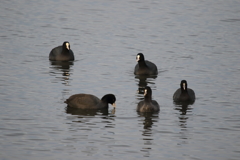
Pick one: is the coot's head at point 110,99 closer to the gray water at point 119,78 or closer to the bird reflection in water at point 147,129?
the gray water at point 119,78

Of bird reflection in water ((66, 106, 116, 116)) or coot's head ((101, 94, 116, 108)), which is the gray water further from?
coot's head ((101, 94, 116, 108))

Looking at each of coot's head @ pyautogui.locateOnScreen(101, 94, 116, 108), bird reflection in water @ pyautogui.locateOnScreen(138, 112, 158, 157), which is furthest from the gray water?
coot's head @ pyautogui.locateOnScreen(101, 94, 116, 108)

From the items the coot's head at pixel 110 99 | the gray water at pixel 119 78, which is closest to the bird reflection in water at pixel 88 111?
the gray water at pixel 119 78

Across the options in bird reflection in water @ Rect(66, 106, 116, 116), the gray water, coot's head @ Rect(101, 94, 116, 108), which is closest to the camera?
the gray water

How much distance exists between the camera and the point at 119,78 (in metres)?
26.5

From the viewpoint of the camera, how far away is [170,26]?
40.3 metres

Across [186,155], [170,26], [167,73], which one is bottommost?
[186,155]

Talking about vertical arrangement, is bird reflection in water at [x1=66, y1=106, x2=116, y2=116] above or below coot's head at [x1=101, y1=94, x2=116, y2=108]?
below

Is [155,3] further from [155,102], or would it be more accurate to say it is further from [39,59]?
[155,102]

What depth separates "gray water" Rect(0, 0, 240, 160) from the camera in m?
17.5

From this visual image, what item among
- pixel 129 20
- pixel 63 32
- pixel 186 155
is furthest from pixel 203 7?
pixel 186 155

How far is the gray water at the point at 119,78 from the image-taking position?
17516 millimetres

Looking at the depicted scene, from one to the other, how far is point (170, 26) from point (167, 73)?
1276 cm

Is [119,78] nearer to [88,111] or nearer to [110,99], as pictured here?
[110,99]
